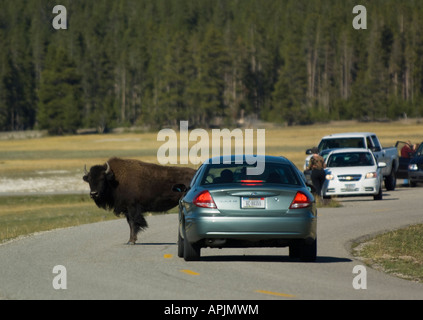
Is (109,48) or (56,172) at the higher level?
(109,48)

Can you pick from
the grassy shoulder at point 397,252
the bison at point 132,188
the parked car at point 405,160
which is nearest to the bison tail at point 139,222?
the bison at point 132,188

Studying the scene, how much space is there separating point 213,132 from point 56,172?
72.4 meters

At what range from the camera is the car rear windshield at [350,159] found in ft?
98.2

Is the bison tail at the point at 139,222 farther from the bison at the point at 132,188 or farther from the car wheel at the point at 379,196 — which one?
the car wheel at the point at 379,196

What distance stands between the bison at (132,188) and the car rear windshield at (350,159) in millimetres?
11609

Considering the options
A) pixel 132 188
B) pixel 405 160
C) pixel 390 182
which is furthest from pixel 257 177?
pixel 405 160

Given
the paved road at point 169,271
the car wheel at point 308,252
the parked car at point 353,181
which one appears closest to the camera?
the paved road at point 169,271

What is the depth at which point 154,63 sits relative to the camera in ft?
497

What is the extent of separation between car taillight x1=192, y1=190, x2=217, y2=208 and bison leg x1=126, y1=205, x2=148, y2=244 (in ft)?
14.1

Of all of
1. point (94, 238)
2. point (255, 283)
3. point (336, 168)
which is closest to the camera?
point (255, 283)

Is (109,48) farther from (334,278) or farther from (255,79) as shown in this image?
(334,278)

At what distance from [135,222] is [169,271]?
4.93 meters

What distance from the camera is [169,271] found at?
13.2 metres
